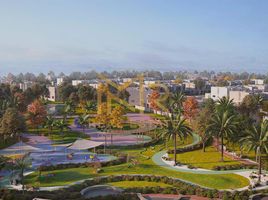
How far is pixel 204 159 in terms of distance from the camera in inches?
1558

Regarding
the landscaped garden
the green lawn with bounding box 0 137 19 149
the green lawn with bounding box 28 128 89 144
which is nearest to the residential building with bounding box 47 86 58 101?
the green lawn with bounding box 28 128 89 144

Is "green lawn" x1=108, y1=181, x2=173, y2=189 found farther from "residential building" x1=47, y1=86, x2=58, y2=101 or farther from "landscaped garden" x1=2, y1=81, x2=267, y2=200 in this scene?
"residential building" x1=47, y1=86, x2=58, y2=101

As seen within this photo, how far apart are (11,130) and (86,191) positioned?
19.6 m

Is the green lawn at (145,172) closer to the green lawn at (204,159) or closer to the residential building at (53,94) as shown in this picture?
the green lawn at (204,159)

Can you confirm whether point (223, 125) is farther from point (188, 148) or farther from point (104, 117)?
point (104, 117)

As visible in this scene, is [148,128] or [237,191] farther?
[148,128]

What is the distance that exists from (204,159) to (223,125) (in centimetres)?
501

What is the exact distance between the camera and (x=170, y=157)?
40594 millimetres

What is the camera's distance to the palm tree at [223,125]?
3778cm

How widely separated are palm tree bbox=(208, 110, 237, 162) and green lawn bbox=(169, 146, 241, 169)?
1203mm

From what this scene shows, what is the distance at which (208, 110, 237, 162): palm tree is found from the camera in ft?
124

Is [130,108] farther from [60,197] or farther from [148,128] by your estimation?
[60,197]

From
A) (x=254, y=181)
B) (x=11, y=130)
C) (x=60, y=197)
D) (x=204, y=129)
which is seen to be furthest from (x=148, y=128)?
(x=60, y=197)

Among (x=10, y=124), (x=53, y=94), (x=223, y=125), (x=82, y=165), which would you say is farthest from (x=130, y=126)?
(x=53, y=94)
